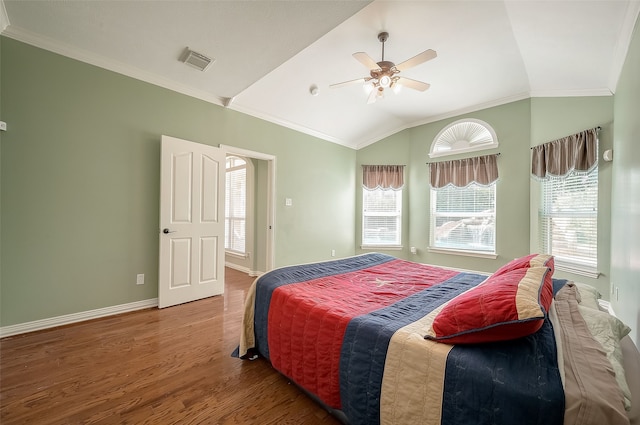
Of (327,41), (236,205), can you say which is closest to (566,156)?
(327,41)

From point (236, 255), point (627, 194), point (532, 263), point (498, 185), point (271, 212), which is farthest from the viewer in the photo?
point (236, 255)

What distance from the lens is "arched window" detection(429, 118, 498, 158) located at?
4277mm

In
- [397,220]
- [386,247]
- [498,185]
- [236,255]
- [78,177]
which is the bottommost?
[236,255]

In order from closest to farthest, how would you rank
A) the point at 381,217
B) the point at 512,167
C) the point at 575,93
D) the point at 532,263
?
the point at 532,263
the point at 575,93
the point at 512,167
the point at 381,217

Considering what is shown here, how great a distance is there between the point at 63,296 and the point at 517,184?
5780mm

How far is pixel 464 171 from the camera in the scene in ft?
14.6

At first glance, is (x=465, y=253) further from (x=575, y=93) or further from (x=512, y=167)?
(x=575, y=93)

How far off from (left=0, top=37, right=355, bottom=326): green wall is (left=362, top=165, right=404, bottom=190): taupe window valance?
2979 mm

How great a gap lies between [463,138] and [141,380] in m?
5.28

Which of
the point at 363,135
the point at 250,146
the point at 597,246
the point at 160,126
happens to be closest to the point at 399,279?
the point at 597,246

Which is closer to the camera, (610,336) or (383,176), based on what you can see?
(610,336)

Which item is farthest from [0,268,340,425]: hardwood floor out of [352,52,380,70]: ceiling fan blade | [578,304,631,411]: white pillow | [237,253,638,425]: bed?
[352,52,380,70]: ceiling fan blade

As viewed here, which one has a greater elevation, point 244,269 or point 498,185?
point 498,185

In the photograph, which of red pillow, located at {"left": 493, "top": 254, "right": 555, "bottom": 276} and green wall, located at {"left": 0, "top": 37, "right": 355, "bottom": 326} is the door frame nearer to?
green wall, located at {"left": 0, "top": 37, "right": 355, "bottom": 326}
